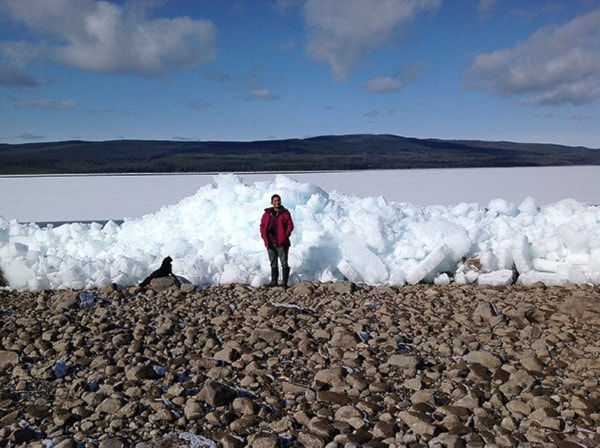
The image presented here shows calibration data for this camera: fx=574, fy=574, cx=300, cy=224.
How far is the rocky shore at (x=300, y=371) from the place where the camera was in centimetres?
315

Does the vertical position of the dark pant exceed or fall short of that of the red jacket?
it falls short

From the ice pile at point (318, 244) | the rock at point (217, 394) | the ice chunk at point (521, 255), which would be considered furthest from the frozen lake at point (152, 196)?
the rock at point (217, 394)

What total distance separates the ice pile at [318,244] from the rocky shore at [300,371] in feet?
2.70

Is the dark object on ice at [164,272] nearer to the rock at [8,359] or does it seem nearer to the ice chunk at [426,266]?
the rock at [8,359]

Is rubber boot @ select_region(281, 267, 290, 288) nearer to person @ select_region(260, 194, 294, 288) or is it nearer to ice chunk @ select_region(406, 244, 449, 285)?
person @ select_region(260, 194, 294, 288)

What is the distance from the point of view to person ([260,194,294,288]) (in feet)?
20.2

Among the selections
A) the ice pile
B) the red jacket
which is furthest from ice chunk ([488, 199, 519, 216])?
the red jacket

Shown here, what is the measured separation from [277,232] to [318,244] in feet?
2.82

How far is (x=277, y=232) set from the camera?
6.20 meters

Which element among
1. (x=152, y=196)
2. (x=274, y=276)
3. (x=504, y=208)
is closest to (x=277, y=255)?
(x=274, y=276)

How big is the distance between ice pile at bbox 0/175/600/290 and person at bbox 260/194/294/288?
1.10ft

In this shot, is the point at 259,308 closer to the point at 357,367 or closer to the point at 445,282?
the point at 357,367

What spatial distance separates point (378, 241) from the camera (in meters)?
7.08

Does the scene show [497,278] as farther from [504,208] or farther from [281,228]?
[504,208]
